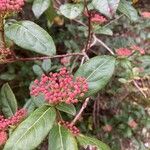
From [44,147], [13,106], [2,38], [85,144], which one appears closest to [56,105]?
[85,144]

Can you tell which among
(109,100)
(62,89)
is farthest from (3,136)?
(109,100)

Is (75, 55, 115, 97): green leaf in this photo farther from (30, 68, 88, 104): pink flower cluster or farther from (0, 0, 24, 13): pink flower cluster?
(0, 0, 24, 13): pink flower cluster

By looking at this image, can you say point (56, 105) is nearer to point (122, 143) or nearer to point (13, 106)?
point (13, 106)

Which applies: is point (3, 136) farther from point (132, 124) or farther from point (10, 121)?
point (132, 124)

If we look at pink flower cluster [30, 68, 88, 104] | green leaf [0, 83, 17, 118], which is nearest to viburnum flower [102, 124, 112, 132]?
green leaf [0, 83, 17, 118]

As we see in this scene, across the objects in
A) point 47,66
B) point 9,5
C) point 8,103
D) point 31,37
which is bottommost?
point 47,66

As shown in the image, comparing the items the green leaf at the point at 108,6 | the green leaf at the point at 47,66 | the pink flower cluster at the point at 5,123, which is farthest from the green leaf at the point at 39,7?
the green leaf at the point at 47,66
